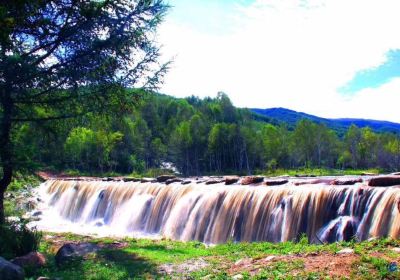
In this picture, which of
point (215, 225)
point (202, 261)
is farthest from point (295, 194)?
point (202, 261)

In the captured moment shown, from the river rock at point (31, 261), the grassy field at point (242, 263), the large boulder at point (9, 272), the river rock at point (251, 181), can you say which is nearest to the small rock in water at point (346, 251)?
the grassy field at point (242, 263)

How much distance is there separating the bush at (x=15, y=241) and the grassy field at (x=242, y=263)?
2.62ft

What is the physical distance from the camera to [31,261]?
38.4ft

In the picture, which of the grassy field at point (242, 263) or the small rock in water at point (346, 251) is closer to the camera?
the grassy field at point (242, 263)

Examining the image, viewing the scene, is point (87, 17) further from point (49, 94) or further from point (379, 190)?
point (379, 190)

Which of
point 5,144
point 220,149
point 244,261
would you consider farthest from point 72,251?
point 220,149

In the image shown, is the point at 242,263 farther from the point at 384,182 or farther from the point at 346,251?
the point at 384,182

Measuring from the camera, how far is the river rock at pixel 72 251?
41.0ft

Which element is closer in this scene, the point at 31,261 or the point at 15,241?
the point at 31,261

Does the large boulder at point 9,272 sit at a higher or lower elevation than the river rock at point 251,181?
lower

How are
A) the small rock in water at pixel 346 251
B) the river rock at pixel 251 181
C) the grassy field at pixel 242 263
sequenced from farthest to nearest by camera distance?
the river rock at pixel 251 181 → the small rock in water at pixel 346 251 → the grassy field at pixel 242 263

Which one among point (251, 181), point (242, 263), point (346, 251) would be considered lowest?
point (242, 263)

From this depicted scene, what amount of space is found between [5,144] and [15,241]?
300 cm

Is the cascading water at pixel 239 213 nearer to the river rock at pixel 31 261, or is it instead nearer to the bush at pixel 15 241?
the bush at pixel 15 241
